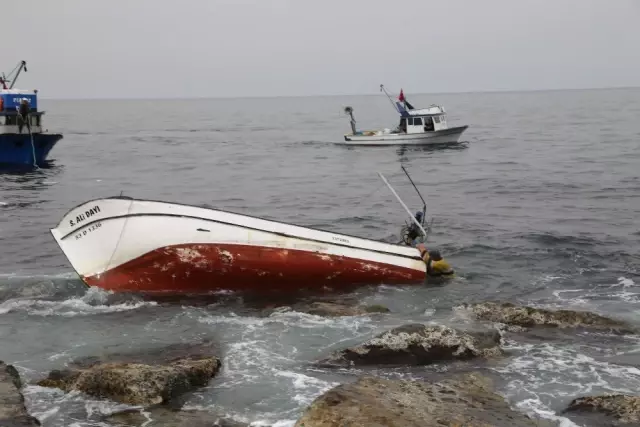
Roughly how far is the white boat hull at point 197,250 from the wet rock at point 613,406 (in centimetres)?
830

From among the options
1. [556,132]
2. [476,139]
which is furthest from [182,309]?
[556,132]

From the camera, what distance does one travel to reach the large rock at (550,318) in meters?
14.9

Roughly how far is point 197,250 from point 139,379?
22.7ft

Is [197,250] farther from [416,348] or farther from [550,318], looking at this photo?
[550,318]

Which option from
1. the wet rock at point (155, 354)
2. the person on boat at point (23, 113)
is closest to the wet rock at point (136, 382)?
the wet rock at point (155, 354)

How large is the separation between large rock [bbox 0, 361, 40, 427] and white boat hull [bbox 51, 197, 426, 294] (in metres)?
6.48

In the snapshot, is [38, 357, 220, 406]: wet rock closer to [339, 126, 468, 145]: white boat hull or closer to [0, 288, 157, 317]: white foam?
[0, 288, 157, 317]: white foam

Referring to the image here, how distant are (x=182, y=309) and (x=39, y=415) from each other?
6.40 m

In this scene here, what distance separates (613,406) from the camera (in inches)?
404

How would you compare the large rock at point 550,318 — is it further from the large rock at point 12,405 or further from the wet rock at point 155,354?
the large rock at point 12,405

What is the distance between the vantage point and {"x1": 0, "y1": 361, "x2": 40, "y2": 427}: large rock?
31.2ft

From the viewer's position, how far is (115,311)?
16.5 m

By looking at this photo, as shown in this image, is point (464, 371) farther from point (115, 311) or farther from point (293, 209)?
point (293, 209)

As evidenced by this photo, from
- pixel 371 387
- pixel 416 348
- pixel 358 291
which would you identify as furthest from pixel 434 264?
pixel 371 387
